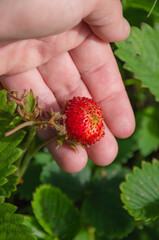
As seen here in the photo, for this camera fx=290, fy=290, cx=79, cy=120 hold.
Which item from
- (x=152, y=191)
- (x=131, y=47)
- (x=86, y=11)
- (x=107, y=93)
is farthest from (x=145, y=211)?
(x=86, y=11)

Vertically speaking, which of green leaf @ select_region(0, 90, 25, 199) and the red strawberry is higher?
green leaf @ select_region(0, 90, 25, 199)

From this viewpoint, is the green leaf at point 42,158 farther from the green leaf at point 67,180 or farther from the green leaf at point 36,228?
the green leaf at point 36,228

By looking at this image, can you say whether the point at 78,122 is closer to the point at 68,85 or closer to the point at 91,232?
the point at 68,85

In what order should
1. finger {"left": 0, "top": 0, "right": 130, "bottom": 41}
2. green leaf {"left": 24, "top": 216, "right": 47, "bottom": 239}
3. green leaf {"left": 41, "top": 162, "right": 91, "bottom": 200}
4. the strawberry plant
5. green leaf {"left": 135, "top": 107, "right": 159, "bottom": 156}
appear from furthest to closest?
green leaf {"left": 135, "top": 107, "right": 159, "bottom": 156}, green leaf {"left": 41, "top": 162, "right": 91, "bottom": 200}, green leaf {"left": 24, "top": 216, "right": 47, "bottom": 239}, the strawberry plant, finger {"left": 0, "top": 0, "right": 130, "bottom": 41}

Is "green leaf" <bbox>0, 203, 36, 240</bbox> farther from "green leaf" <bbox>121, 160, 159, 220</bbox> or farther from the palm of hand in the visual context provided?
"green leaf" <bbox>121, 160, 159, 220</bbox>

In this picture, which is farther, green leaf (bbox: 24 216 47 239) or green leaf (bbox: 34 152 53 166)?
green leaf (bbox: 34 152 53 166)

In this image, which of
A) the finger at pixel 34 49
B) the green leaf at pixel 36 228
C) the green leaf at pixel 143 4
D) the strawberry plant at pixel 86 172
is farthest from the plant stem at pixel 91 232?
the green leaf at pixel 143 4

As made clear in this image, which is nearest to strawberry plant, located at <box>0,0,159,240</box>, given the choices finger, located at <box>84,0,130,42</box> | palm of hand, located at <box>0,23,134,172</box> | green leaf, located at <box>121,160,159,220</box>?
green leaf, located at <box>121,160,159,220</box>
